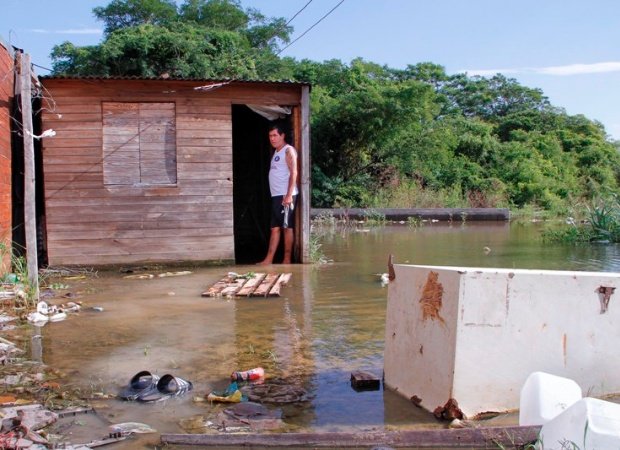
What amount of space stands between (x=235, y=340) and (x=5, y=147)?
17.4 feet

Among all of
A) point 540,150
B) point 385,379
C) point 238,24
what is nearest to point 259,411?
point 385,379

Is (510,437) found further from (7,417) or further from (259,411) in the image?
(7,417)

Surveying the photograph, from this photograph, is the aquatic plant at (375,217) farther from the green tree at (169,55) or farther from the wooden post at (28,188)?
the wooden post at (28,188)

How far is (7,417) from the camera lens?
12.7 ft

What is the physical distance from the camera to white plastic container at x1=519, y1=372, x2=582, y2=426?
3506 mm

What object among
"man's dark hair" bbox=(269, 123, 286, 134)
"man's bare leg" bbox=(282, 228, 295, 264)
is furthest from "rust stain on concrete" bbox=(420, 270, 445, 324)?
"man's dark hair" bbox=(269, 123, 286, 134)

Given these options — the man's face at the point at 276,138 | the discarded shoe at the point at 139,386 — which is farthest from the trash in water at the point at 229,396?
the man's face at the point at 276,138

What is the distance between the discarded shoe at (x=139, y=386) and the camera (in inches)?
177

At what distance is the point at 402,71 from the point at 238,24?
1077 centimetres

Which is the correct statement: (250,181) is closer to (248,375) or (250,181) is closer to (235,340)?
(235,340)

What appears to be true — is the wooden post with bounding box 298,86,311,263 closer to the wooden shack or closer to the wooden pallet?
the wooden shack

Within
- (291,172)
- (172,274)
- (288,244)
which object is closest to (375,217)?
(288,244)

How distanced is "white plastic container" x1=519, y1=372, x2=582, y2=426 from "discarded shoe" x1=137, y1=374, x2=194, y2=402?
7.16 ft

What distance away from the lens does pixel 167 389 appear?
4535 millimetres
